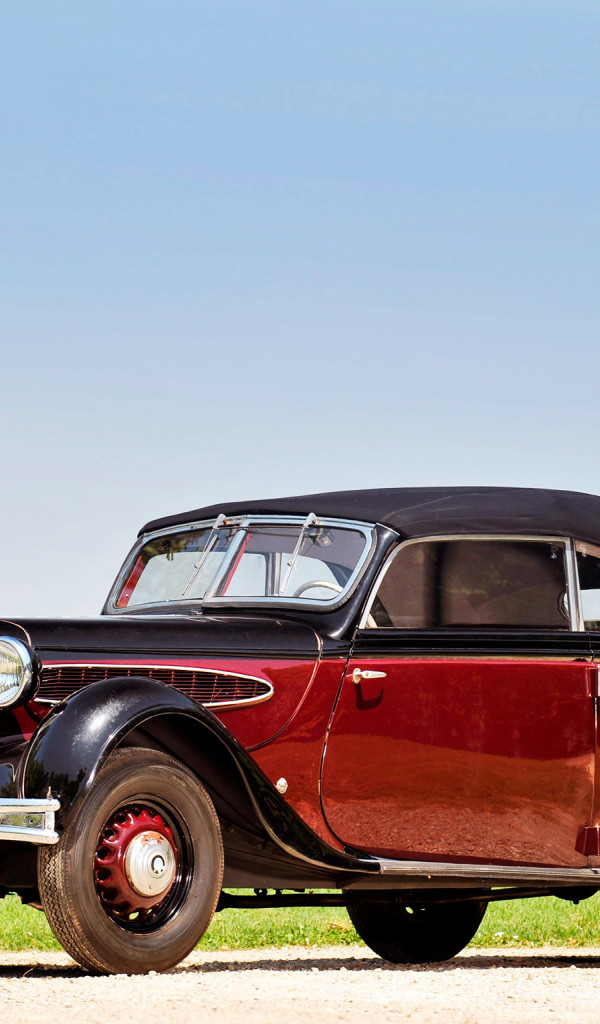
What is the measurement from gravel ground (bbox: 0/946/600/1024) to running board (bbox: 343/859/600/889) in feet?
1.28

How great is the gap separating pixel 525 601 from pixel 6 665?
2641 mm

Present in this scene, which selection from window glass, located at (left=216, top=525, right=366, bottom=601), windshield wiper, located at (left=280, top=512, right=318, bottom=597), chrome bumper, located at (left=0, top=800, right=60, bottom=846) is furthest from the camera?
windshield wiper, located at (left=280, top=512, right=318, bottom=597)

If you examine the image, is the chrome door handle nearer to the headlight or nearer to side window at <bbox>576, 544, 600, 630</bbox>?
side window at <bbox>576, 544, 600, 630</bbox>

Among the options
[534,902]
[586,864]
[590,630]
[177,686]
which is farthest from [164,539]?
[534,902]

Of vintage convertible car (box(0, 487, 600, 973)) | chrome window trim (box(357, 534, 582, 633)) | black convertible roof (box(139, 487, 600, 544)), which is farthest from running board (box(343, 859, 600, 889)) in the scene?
black convertible roof (box(139, 487, 600, 544))

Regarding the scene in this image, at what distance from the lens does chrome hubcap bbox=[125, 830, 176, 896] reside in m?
5.04

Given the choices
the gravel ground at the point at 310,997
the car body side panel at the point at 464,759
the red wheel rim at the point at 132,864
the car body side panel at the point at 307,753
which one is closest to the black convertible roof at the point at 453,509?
the car body side panel at the point at 464,759

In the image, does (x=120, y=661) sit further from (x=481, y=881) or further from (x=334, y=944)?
(x=334, y=944)

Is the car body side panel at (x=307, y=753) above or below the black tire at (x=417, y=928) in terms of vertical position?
above

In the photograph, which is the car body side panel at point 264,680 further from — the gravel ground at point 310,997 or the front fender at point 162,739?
the gravel ground at point 310,997

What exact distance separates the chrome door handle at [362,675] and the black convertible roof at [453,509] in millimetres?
719

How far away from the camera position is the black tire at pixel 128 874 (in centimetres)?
486

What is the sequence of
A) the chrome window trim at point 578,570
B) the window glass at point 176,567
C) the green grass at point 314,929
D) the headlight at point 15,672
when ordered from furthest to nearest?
the green grass at point 314,929
the window glass at point 176,567
the chrome window trim at point 578,570
the headlight at point 15,672

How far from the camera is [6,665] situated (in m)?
5.36
